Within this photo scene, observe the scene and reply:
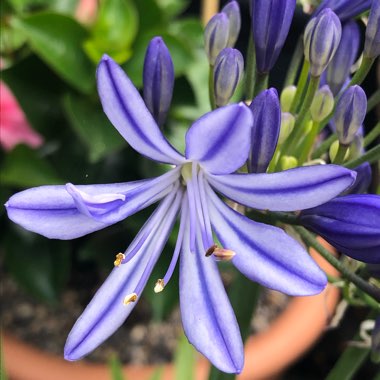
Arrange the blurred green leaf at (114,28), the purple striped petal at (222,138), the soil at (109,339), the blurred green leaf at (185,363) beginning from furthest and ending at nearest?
1. the soil at (109,339)
2. the blurred green leaf at (114,28)
3. the blurred green leaf at (185,363)
4. the purple striped petal at (222,138)

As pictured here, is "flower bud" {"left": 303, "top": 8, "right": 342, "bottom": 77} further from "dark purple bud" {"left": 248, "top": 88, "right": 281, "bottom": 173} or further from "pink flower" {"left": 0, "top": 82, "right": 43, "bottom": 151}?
"pink flower" {"left": 0, "top": 82, "right": 43, "bottom": 151}

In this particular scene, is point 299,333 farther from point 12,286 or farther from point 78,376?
point 12,286

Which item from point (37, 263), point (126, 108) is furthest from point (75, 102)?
point (126, 108)

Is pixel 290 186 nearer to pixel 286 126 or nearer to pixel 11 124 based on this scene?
pixel 286 126

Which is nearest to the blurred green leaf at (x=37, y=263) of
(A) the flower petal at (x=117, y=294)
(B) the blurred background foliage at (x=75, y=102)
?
(B) the blurred background foliage at (x=75, y=102)

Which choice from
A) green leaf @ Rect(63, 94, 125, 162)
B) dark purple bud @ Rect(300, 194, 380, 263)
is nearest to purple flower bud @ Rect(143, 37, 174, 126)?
dark purple bud @ Rect(300, 194, 380, 263)

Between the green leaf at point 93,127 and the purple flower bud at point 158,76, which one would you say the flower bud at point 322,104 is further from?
the green leaf at point 93,127

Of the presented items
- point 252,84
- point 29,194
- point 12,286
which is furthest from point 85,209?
point 12,286
